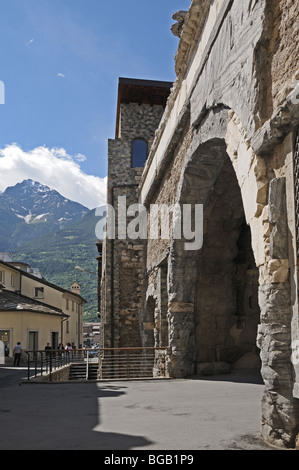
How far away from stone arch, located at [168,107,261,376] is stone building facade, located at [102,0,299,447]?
2 cm

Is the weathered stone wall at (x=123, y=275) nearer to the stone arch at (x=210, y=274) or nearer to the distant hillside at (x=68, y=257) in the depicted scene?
the stone arch at (x=210, y=274)

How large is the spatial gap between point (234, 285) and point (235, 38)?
618 centimetres

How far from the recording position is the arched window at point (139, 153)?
19594mm

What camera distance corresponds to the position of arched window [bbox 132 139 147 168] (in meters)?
19.6

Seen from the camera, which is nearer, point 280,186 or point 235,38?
point 280,186

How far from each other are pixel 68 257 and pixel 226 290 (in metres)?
108

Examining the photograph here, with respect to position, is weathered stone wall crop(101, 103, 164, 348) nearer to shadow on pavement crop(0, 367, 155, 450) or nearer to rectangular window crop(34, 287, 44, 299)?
shadow on pavement crop(0, 367, 155, 450)

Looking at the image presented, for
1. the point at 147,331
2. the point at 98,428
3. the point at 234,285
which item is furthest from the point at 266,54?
the point at 147,331

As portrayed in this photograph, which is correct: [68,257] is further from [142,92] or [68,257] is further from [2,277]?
[142,92]

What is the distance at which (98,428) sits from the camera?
499 cm

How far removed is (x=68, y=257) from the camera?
116m
